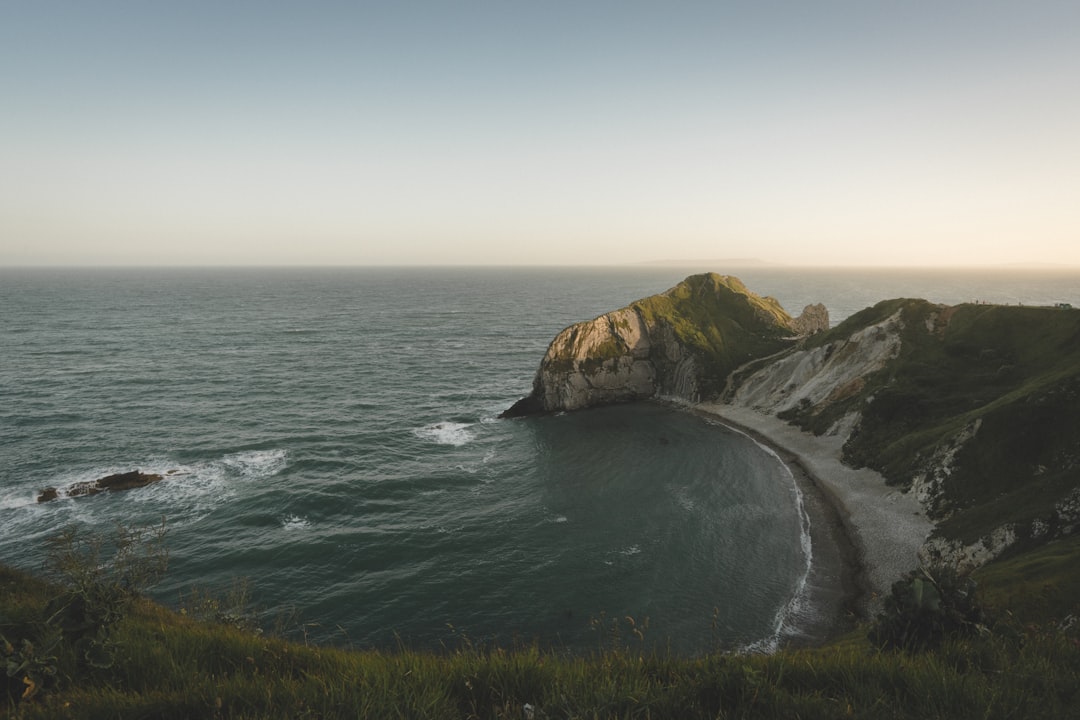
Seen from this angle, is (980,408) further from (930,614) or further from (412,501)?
(412,501)

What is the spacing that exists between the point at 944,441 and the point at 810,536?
16988 mm

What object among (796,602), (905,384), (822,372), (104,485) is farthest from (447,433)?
(905,384)

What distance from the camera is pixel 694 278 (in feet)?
360

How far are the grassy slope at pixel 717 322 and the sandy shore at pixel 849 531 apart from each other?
29688 millimetres

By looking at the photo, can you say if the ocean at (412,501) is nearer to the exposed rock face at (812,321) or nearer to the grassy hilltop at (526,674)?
the grassy hilltop at (526,674)

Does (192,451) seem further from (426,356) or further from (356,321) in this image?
(356,321)

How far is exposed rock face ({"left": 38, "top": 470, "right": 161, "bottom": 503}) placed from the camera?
47969mm

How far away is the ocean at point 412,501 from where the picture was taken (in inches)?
1425

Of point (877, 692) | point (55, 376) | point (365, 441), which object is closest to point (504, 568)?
point (365, 441)

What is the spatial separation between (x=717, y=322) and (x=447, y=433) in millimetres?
58643

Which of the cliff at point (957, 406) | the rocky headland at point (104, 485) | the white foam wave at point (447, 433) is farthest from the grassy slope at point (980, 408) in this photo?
the rocky headland at point (104, 485)

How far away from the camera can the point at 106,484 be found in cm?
5034

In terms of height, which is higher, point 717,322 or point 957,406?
point 717,322

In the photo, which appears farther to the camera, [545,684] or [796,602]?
[796,602]
